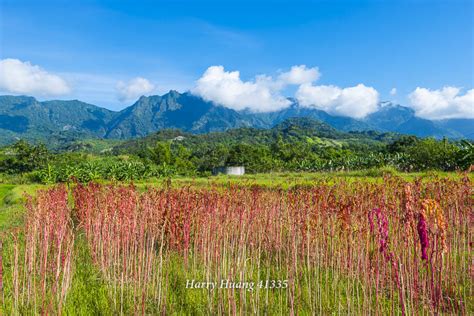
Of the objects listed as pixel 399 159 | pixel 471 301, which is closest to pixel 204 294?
pixel 471 301

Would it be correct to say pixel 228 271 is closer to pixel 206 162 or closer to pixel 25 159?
pixel 25 159

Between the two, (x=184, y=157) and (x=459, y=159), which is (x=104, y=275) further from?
(x=184, y=157)

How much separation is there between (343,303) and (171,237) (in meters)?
3.39

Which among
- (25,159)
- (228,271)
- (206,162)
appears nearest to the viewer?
(228,271)

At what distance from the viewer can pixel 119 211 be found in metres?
6.55

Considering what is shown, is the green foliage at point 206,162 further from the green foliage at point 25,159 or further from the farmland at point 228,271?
the farmland at point 228,271

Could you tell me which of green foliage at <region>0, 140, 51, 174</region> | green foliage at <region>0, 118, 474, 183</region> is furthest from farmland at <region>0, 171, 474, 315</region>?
green foliage at <region>0, 140, 51, 174</region>

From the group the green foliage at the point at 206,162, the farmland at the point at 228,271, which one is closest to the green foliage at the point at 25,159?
the green foliage at the point at 206,162

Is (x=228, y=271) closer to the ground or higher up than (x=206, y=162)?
closer to the ground

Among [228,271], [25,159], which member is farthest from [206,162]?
[228,271]

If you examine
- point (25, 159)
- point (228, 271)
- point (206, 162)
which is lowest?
point (228, 271)

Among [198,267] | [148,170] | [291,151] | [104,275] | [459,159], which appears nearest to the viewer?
[104,275]

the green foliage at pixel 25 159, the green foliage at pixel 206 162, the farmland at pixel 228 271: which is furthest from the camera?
the green foliage at pixel 25 159

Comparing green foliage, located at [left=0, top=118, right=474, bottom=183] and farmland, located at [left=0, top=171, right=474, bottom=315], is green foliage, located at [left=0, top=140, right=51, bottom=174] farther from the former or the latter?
farmland, located at [left=0, top=171, right=474, bottom=315]
